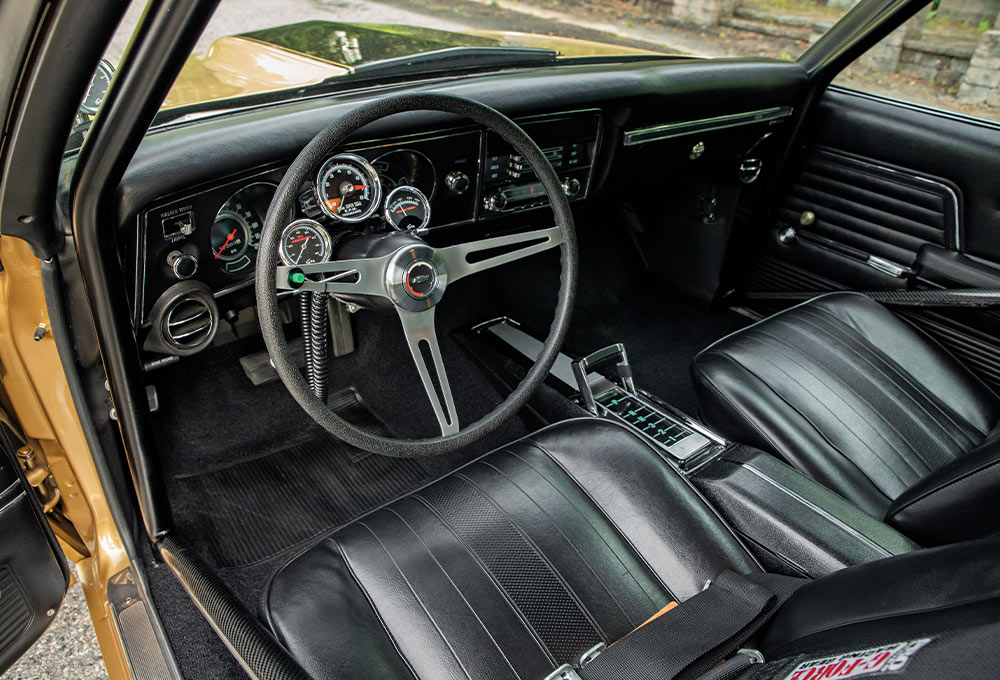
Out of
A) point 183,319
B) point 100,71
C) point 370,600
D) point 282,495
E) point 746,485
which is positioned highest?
point 100,71

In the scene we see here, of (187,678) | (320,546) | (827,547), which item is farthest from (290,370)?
(827,547)

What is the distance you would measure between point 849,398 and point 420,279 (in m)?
1.03

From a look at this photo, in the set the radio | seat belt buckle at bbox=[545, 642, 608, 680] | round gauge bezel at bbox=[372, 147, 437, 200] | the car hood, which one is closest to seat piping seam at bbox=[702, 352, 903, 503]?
the radio

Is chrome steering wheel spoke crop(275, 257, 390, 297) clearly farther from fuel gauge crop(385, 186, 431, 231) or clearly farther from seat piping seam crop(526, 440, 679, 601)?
seat piping seam crop(526, 440, 679, 601)

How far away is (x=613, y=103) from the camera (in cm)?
196

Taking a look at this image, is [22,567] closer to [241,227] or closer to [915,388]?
[241,227]

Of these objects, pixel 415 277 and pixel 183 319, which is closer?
pixel 415 277

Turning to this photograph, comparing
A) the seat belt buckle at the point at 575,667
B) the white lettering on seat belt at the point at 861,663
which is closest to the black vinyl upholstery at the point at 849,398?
the seat belt buckle at the point at 575,667

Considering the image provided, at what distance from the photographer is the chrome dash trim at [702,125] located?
2.07 metres

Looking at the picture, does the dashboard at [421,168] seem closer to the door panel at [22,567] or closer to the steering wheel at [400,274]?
the steering wheel at [400,274]

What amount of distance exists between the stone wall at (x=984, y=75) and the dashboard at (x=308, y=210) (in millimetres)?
1037

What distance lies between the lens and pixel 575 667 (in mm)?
1077

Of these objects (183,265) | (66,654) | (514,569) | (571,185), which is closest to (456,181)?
(571,185)

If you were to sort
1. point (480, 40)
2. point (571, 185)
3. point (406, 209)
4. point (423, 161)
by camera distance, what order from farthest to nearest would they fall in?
point (571, 185) < point (480, 40) < point (423, 161) < point (406, 209)
